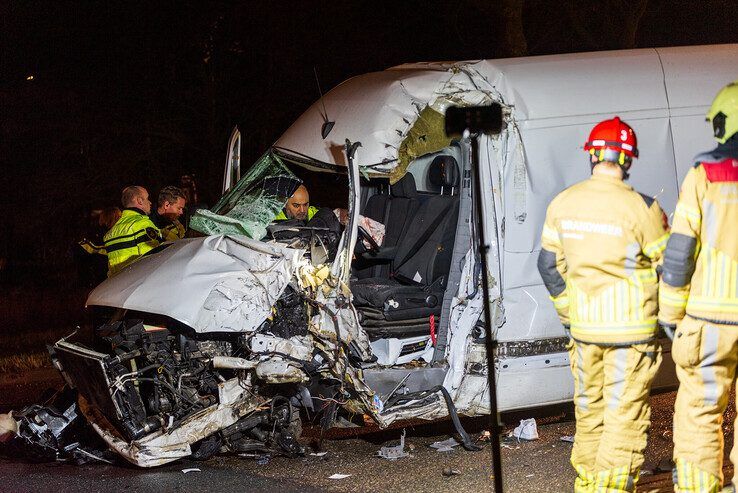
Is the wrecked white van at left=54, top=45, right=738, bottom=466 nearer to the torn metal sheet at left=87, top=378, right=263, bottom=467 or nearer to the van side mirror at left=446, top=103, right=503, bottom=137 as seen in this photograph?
the torn metal sheet at left=87, top=378, right=263, bottom=467

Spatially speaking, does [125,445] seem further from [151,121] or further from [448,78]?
[151,121]

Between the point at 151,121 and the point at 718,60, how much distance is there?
42.0 feet

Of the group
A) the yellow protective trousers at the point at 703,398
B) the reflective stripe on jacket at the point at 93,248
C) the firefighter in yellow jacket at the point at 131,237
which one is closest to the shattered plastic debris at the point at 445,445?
the yellow protective trousers at the point at 703,398

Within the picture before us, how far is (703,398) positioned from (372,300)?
2.65 m

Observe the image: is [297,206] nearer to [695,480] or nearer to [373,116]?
[373,116]

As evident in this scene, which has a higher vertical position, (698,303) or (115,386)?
(698,303)

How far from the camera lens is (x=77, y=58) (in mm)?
17719

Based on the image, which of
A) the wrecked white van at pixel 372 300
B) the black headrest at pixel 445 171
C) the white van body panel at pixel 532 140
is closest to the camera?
the wrecked white van at pixel 372 300

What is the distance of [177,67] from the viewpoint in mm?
18062

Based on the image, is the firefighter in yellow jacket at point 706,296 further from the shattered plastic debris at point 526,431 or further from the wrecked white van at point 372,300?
the shattered plastic debris at point 526,431

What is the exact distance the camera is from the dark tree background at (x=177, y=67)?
17.0m

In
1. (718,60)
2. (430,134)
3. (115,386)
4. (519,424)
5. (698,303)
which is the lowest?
(519,424)

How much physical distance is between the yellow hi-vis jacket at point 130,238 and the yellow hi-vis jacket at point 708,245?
4.73m

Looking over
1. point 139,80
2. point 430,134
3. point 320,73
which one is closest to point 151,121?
point 139,80
